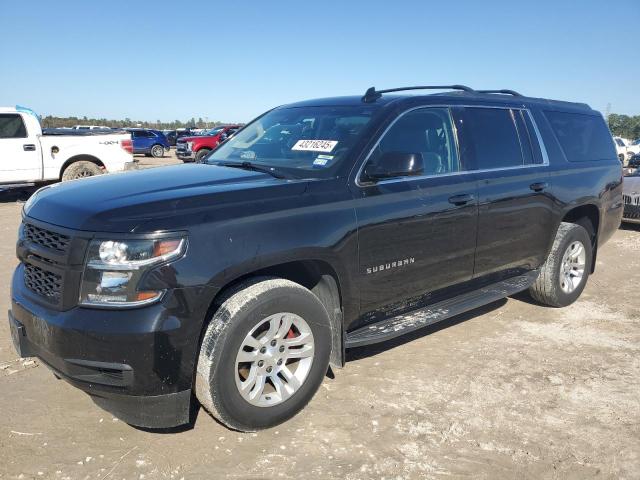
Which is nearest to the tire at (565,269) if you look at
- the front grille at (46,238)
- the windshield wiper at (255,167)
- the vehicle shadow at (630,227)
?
the windshield wiper at (255,167)

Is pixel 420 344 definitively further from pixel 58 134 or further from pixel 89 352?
pixel 58 134

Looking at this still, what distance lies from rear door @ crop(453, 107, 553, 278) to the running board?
0.47 feet

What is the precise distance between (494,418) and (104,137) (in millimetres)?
11159

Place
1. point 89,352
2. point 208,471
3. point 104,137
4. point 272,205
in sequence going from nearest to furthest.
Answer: point 89,352 → point 208,471 → point 272,205 → point 104,137

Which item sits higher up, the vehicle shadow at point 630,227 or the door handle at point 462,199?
the door handle at point 462,199

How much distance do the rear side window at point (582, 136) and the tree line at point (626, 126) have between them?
8378 cm

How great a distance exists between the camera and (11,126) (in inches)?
448

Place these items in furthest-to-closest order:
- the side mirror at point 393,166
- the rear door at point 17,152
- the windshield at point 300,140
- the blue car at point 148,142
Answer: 1. the blue car at point 148,142
2. the rear door at point 17,152
3. the windshield at point 300,140
4. the side mirror at point 393,166

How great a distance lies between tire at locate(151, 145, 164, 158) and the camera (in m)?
28.3

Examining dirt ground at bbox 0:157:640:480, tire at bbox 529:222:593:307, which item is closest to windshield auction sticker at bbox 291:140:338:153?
dirt ground at bbox 0:157:640:480

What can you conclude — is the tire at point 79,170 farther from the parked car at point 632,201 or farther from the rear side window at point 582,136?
the parked car at point 632,201

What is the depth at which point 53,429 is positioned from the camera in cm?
307

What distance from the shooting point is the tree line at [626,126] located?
8056cm

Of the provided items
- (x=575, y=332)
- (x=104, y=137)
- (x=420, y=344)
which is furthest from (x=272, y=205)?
(x=104, y=137)
